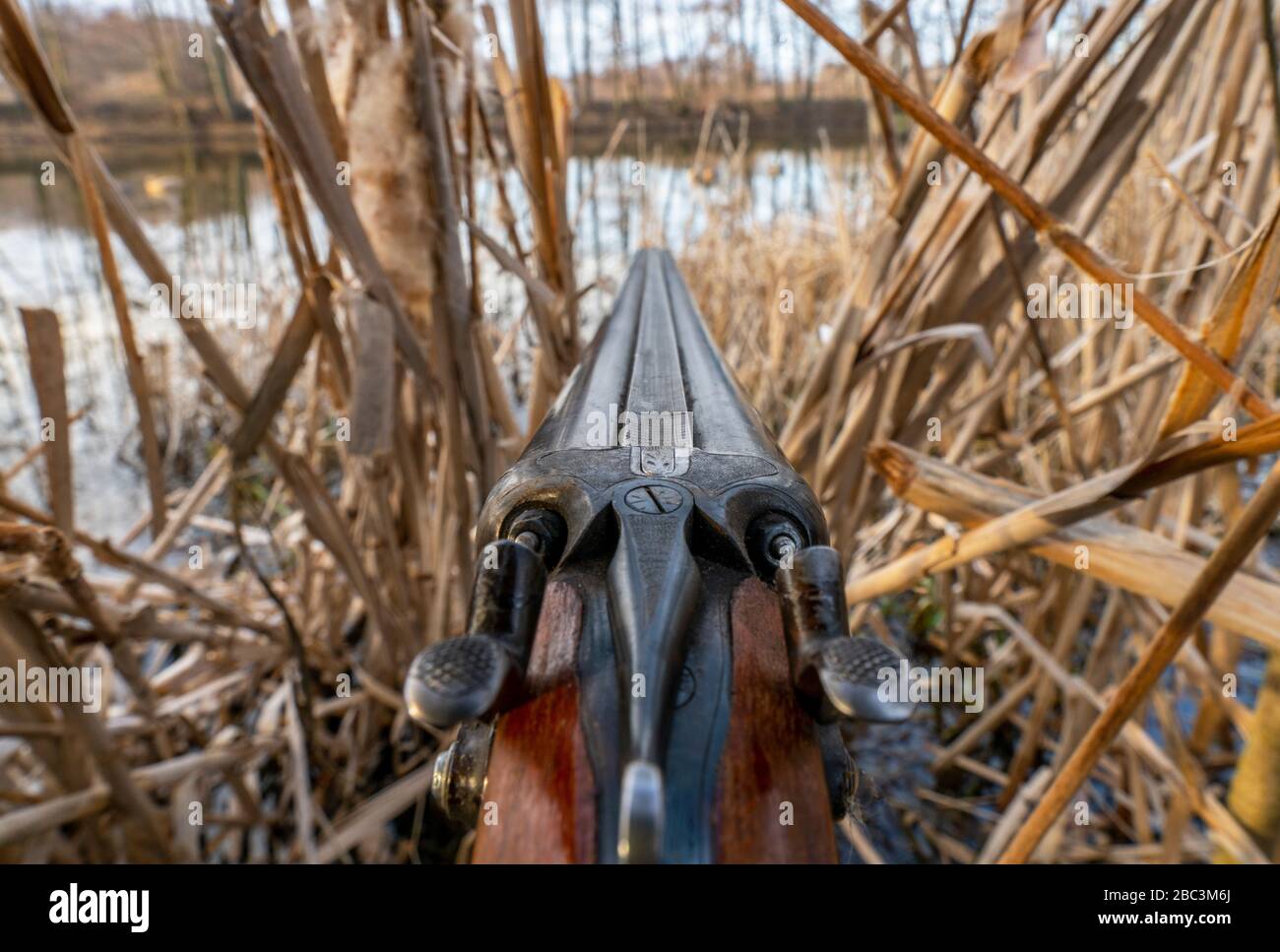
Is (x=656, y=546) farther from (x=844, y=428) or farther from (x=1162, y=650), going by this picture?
(x=844, y=428)

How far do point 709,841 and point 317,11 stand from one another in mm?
1206

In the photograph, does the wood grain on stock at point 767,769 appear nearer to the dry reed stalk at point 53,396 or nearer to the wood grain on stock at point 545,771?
the wood grain on stock at point 545,771

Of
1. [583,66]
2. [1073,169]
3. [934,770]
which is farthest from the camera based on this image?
[583,66]

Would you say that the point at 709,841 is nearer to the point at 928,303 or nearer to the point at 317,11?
the point at 928,303

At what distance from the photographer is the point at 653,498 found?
0.39 meters

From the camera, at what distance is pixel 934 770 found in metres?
2.22
